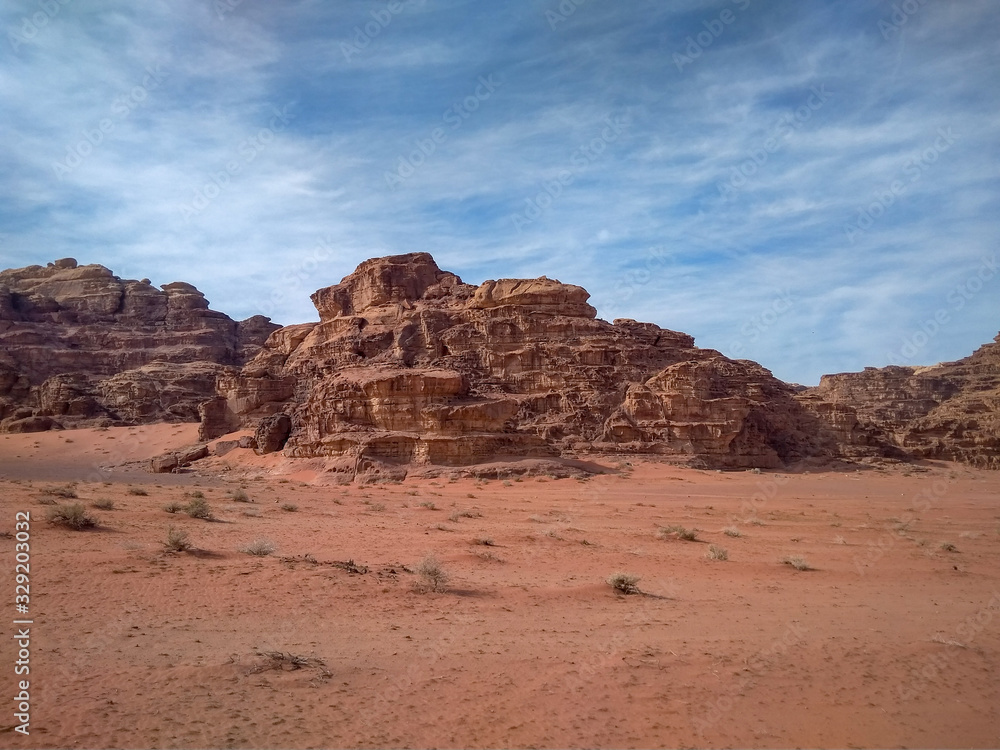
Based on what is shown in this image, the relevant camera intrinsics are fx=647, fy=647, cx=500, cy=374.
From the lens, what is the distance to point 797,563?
43.2 feet

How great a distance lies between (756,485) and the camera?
3244 cm

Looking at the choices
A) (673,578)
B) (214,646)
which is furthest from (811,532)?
(214,646)

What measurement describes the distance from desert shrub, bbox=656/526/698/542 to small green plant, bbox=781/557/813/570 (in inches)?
117

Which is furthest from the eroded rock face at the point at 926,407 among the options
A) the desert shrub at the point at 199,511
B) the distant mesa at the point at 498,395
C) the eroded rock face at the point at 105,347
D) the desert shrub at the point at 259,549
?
the eroded rock face at the point at 105,347

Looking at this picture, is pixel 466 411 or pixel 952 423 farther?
pixel 952 423

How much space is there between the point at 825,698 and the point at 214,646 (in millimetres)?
6505

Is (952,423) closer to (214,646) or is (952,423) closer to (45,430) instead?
(214,646)

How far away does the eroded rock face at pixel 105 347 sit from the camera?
60.4 meters

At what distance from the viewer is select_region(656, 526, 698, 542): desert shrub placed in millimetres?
16438

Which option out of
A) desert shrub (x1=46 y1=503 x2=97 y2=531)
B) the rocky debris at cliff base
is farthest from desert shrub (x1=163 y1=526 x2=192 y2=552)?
the rocky debris at cliff base

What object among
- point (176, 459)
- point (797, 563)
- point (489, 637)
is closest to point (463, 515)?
point (797, 563)

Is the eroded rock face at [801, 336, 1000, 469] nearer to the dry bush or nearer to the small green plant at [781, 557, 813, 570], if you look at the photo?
the dry bush

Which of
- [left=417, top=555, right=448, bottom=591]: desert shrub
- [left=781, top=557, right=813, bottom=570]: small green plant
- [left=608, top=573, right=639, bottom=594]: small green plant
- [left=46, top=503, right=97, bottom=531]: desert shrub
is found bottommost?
[left=781, top=557, right=813, bottom=570]: small green plant

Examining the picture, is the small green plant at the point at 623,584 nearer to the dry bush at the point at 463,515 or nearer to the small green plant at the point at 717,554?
the small green plant at the point at 717,554
